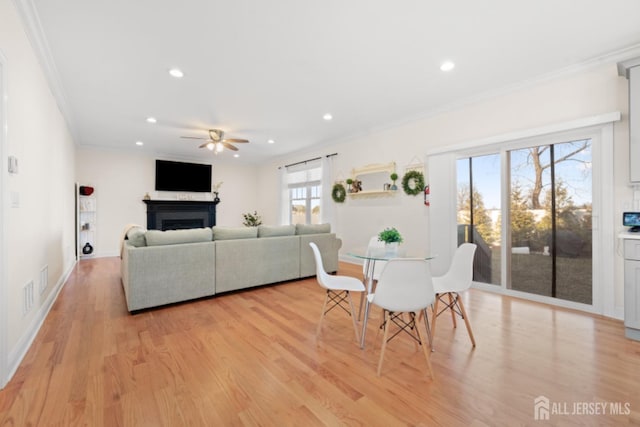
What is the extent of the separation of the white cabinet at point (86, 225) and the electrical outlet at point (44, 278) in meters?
4.06

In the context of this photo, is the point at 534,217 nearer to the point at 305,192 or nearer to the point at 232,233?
the point at 232,233

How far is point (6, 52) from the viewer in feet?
6.42

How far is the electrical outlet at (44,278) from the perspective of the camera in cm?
287

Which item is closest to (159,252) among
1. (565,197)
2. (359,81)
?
(359,81)

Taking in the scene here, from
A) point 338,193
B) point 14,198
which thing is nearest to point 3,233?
point 14,198

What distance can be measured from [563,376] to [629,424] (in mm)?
422

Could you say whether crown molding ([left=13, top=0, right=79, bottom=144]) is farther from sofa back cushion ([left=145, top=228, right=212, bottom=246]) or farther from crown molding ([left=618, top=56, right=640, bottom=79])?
crown molding ([left=618, top=56, right=640, bottom=79])

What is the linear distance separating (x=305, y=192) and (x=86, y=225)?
5247 millimetres

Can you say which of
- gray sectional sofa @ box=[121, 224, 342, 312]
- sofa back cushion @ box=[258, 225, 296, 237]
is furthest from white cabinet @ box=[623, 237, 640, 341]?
sofa back cushion @ box=[258, 225, 296, 237]

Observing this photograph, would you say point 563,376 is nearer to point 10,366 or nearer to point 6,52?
point 10,366

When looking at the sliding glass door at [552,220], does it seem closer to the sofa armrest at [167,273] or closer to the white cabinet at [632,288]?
the white cabinet at [632,288]

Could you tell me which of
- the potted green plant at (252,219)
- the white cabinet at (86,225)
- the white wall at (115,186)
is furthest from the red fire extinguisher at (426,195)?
the white cabinet at (86,225)

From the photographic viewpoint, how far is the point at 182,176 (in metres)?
7.88

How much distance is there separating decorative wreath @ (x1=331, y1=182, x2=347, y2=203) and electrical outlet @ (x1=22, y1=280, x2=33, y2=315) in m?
4.83
